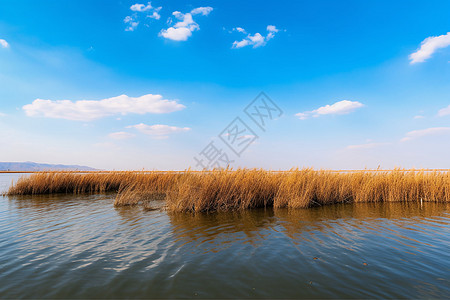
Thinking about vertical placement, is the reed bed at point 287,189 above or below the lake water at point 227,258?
above

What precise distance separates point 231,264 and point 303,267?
1.21 metres

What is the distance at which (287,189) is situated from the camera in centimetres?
982

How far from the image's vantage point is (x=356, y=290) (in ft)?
10.2

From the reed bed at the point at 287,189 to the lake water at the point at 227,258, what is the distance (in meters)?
1.71

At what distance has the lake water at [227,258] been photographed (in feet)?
10.4

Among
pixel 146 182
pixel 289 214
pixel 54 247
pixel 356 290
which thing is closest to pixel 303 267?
pixel 356 290

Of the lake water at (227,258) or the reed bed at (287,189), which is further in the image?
the reed bed at (287,189)

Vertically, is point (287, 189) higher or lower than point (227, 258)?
higher

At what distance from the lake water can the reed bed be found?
1707 mm

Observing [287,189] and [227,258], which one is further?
[287,189]

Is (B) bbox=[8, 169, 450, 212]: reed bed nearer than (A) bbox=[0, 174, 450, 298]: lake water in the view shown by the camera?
No

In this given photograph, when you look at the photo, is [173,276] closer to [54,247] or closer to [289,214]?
[54,247]

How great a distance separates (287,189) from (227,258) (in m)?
6.22

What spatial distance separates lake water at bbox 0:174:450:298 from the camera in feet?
10.4
